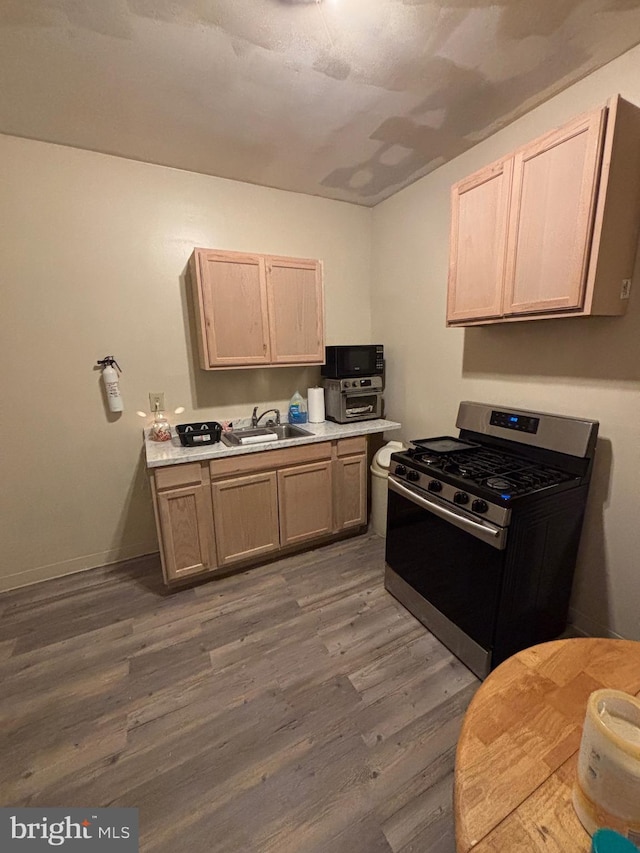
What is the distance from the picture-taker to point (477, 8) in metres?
1.33

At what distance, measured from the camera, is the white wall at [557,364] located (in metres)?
1.69

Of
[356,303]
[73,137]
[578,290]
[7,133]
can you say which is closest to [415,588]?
[578,290]

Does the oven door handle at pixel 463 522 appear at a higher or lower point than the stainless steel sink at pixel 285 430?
lower

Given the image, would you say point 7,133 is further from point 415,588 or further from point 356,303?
point 415,588

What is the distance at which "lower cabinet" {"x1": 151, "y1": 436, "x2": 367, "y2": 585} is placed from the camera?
2203 mm

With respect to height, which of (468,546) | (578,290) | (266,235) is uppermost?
(266,235)

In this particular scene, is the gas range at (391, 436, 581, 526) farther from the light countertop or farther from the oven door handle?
the light countertop

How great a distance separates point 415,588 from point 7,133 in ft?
11.3

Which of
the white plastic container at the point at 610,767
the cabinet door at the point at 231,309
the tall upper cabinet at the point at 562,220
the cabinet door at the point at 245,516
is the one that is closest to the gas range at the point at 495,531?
the tall upper cabinet at the point at 562,220

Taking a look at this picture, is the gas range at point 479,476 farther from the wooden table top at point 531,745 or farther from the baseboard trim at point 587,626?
the baseboard trim at point 587,626

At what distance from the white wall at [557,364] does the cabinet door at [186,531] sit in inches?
70.0

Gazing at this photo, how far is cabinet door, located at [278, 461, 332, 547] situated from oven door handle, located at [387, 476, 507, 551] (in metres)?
0.73

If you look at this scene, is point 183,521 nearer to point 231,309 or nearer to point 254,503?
point 254,503

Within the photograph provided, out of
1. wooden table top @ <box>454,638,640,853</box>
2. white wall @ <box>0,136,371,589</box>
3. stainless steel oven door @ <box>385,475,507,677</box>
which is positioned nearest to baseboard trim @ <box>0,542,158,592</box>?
white wall @ <box>0,136,371,589</box>
